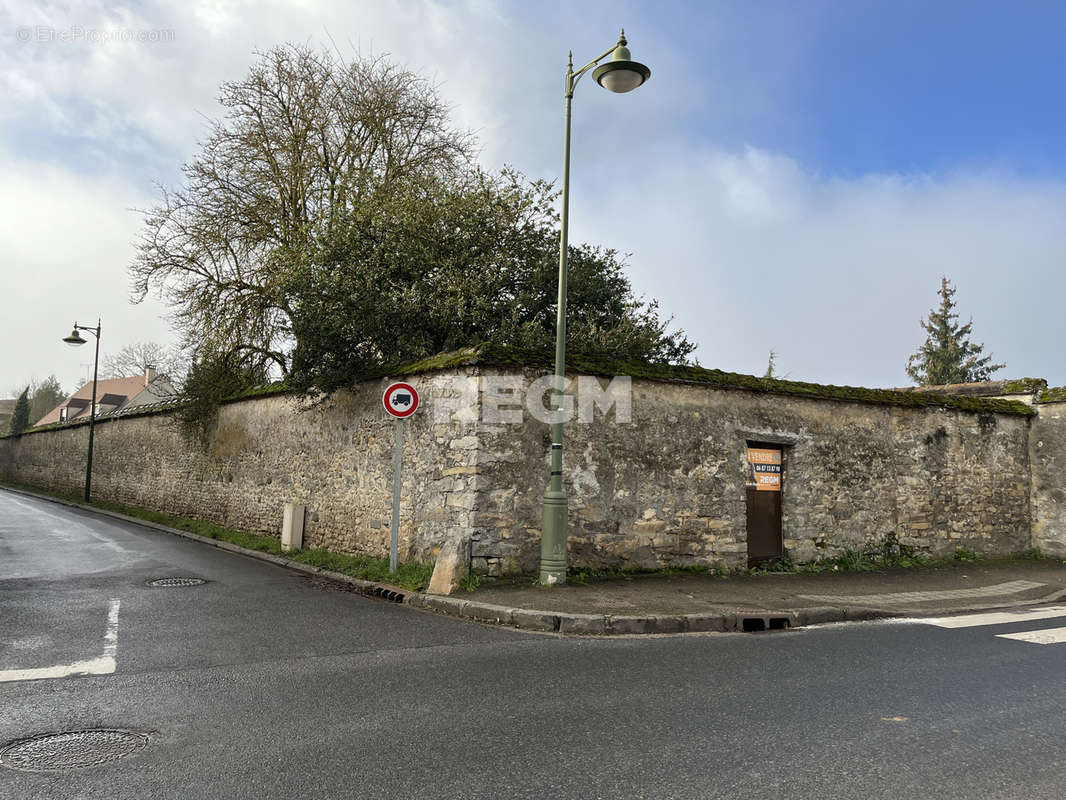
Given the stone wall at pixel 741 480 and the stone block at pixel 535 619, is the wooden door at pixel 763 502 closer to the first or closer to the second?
the stone wall at pixel 741 480

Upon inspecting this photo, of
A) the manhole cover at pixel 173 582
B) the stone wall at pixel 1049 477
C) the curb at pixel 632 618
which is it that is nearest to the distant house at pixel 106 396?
the manhole cover at pixel 173 582

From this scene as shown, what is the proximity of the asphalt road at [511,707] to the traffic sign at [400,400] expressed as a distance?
3103 mm

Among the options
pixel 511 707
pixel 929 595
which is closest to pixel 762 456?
pixel 929 595

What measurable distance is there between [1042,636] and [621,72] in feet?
25.5

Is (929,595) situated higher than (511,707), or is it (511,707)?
(511,707)

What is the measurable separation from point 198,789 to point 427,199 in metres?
12.3

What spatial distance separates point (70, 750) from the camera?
3607 millimetres

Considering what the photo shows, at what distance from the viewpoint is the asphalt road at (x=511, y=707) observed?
130 inches

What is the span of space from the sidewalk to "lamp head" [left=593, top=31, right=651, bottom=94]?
6.35 metres

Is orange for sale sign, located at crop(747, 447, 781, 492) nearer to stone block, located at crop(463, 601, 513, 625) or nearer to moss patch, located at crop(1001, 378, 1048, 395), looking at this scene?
stone block, located at crop(463, 601, 513, 625)

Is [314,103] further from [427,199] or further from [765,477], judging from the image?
[765,477]

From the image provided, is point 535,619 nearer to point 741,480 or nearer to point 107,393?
point 741,480

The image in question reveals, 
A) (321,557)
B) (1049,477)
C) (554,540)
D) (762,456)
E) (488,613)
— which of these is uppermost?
(762,456)

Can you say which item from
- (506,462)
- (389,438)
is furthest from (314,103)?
(506,462)
